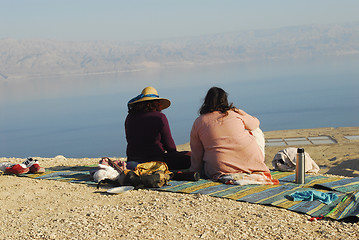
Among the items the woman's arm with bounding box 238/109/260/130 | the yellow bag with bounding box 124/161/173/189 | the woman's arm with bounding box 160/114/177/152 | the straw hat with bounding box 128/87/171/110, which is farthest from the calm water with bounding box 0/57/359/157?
the woman's arm with bounding box 238/109/260/130

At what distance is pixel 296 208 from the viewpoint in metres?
4.08

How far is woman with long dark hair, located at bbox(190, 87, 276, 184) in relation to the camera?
4906 millimetres

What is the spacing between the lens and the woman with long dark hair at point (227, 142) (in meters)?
4.91

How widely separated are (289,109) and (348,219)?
44.0m

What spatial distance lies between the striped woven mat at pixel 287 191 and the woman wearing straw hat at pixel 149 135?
578 millimetres

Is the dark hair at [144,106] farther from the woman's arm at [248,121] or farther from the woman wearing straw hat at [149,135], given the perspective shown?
the woman's arm at [248,121]

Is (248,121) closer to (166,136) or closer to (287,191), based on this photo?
(287,191)

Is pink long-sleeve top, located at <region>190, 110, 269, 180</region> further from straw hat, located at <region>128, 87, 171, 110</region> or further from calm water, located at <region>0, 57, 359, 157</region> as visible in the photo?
calm water, located at <region>0, 57, 359, 157</region>

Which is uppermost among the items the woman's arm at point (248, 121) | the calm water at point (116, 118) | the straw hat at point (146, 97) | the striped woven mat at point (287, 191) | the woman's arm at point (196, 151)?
the straw hat at point (146, 97)

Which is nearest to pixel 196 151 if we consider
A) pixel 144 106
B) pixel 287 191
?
pixel 144 106

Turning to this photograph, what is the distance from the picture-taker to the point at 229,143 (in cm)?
492

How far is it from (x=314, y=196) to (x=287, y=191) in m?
0.33

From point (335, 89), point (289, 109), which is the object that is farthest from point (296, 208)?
point (335, 89)

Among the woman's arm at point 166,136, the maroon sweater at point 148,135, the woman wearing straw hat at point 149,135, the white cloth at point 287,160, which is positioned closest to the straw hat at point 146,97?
the woman wearing straw hat at point 149,135
